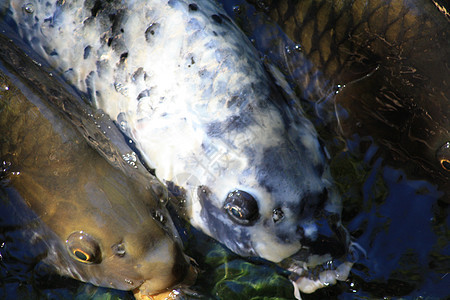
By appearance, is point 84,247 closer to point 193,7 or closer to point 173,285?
point 173,285

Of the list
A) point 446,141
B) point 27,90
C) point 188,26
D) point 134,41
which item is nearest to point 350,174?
point 446,141

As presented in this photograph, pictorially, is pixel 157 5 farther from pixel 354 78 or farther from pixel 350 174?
pixel 350 174

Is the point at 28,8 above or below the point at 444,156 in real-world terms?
above

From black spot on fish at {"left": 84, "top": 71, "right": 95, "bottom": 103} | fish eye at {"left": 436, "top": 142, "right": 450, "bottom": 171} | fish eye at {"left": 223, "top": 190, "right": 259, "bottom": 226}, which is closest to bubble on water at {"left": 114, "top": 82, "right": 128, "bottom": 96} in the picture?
black spot on fish at {"left": 84, "top": 71, "right": 95, "bottom": 103}

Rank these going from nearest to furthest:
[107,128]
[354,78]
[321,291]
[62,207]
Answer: [62,207], [321,291], [107,128], [354,78]

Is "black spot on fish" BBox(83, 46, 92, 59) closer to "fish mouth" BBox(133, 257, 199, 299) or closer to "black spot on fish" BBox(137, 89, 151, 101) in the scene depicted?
"black spot on fish" BBox(137, 89, 151, 101)

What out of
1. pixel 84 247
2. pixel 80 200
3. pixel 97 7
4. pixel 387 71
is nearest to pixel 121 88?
pixel 97 7

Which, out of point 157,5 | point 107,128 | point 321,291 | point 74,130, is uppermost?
point 157,5
